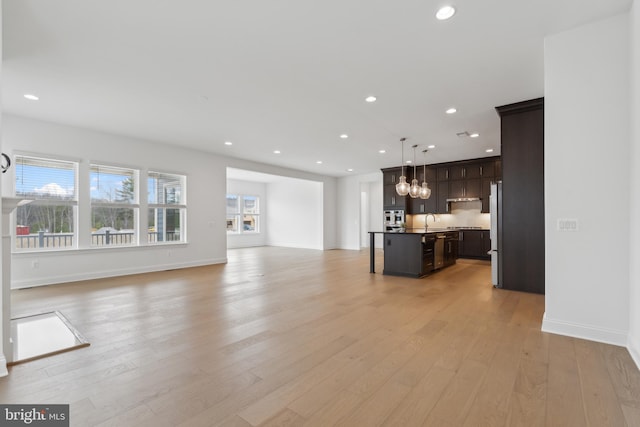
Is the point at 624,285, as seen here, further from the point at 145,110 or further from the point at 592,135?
the point at 145,110

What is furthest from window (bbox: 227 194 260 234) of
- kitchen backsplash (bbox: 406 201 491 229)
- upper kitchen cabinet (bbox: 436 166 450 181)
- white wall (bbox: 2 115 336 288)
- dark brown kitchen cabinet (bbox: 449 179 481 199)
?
dark brown kitchen cabinet (bbox: 449 179 481 199)

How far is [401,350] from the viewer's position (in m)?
2.55

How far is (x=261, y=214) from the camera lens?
13.1 meters

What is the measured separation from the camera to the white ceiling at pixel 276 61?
2.51 metres

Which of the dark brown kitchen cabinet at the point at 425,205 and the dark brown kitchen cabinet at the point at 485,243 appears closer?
the dark brown kitchen cabinet at the point at 485,243

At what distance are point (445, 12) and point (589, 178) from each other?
1.98 meters

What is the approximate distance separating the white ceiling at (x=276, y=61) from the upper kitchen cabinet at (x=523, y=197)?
1.12ft

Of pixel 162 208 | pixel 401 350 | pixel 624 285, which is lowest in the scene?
pixel 401 350

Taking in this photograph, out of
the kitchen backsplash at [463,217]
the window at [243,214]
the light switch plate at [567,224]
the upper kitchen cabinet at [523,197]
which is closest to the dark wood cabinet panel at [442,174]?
the kitchen backsplash at [463,217]

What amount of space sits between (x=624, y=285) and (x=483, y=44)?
255cm

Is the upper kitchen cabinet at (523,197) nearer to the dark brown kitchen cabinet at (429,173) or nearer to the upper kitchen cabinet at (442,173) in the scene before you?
the upper kitchen cabinet at (442,173)

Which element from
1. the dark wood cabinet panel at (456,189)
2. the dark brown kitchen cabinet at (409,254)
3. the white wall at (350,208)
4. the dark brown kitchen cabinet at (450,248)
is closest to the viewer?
the dark brown kitchen cabinet at (409,254)

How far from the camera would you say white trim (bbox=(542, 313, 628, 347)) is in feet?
8.64

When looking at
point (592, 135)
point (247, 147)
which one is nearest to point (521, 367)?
point (592, 135)
